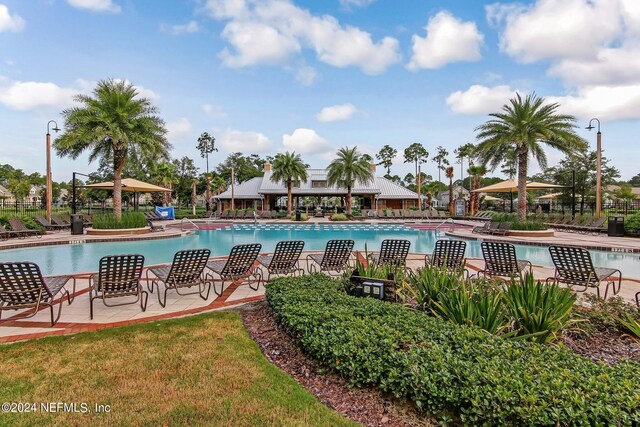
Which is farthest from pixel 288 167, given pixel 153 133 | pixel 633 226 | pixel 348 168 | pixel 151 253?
pixel 633 226

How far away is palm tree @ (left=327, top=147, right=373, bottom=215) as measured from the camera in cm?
3284

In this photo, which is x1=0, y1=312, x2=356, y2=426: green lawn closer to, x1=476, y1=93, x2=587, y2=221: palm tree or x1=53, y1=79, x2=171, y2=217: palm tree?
x1=53, y1=79, x2=171, y2=217: palm tree

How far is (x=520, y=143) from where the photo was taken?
17.6 m

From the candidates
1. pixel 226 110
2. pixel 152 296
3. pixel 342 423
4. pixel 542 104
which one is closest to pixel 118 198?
pixel 226 110

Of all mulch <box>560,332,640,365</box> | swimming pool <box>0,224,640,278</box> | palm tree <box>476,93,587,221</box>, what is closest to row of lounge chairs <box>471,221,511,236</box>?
palm tree <box>476,93,587,221</box>

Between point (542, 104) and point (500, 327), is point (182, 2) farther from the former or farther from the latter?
point (542, 104)

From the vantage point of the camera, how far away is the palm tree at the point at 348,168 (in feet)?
108

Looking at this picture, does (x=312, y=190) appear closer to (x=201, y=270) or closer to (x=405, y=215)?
(x=405, y=215)

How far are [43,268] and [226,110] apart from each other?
47.7 ft

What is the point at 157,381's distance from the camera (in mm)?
3229

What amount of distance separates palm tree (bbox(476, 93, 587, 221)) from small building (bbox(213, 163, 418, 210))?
19929 mm

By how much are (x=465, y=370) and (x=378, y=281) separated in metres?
2.46

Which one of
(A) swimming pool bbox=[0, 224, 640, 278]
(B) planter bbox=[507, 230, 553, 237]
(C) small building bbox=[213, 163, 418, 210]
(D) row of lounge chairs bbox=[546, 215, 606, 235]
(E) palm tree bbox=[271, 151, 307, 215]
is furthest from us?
(C) small building bbox=[213, 163, 418, 210]

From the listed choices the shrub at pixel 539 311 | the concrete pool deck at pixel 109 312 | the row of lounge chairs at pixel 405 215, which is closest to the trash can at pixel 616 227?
the concrete pool deck at pixel 109 312
